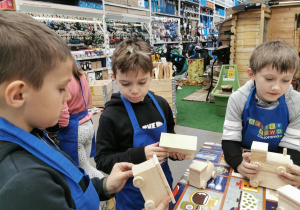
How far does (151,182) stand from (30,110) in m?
0.44

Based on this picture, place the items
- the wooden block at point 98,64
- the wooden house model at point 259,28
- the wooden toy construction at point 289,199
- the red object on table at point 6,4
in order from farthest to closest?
1. the wooden block at point 98,64
2. the wooden house model at point 259,28
3. the red object on table at point 6,4
4. the wooden toy construction at point 289,199

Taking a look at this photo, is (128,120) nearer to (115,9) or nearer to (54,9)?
(54,9)

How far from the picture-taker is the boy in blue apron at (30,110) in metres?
0.47

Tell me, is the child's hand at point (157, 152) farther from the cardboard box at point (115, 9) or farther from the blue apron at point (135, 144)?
the cardboard box at point (115, 9)

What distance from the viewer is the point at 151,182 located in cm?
74

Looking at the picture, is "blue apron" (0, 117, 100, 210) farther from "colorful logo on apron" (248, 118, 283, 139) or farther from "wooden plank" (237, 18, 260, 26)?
"wooden plank" (237, 18, 260, 26)

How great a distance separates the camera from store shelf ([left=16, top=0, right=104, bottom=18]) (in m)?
3.84

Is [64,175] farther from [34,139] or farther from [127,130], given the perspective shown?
[127,130]

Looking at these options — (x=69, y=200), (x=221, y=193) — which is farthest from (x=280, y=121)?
(x=69, y=200)

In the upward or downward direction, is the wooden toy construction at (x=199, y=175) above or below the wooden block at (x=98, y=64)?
below

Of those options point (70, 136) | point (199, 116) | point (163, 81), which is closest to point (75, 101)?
point (70, 136)

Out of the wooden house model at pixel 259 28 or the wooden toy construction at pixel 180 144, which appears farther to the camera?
the wooden house model at pixel 259 28

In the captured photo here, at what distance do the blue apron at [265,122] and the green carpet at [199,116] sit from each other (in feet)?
7.54

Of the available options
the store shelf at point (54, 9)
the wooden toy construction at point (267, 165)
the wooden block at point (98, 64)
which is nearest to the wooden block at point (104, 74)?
the wooden block at point (98, 64)
